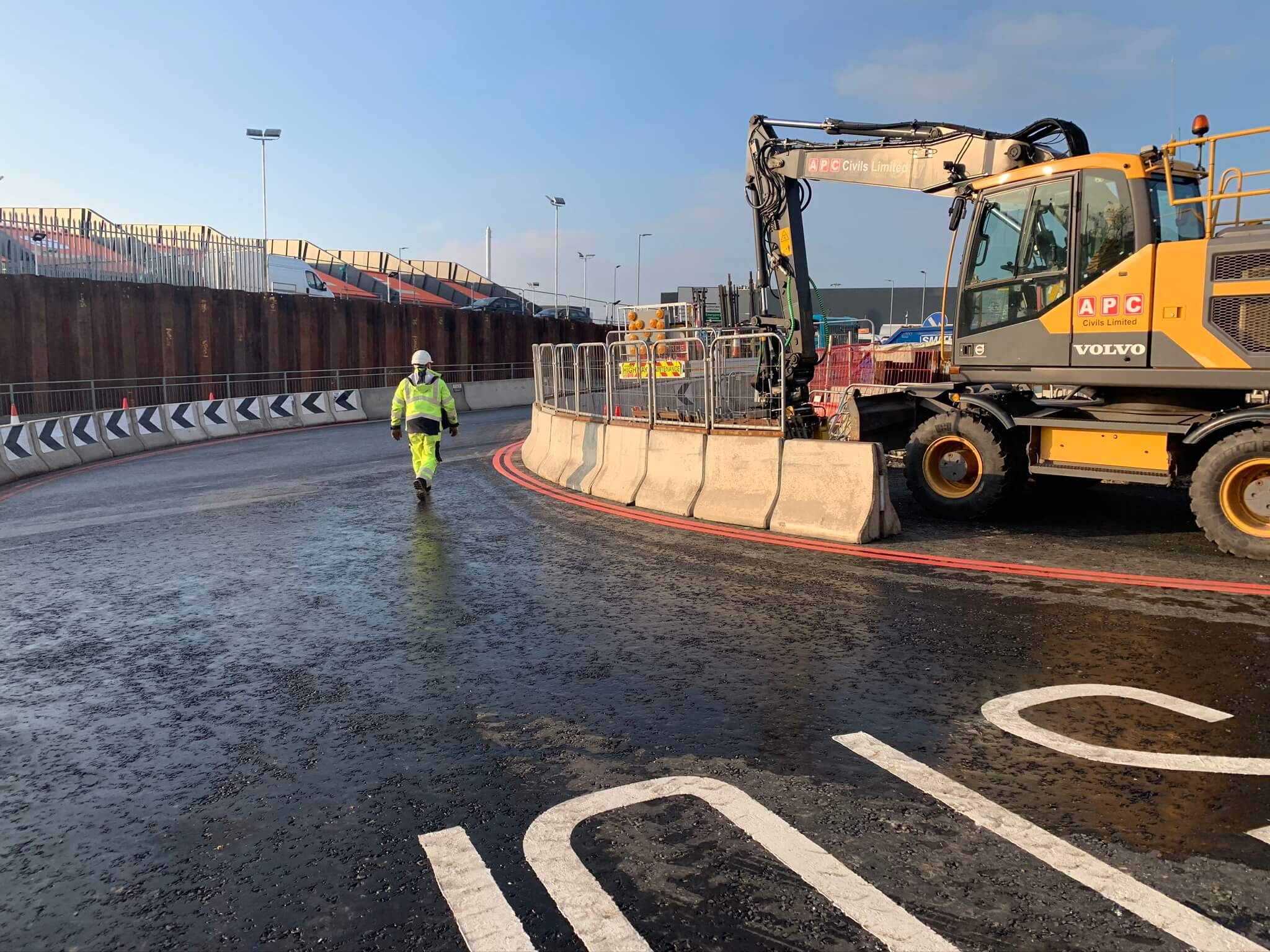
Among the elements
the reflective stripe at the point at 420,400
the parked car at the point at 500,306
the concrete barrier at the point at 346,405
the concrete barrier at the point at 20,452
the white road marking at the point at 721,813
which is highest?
the parked car at the point at 500,306

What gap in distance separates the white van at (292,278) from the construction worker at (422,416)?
925 inches

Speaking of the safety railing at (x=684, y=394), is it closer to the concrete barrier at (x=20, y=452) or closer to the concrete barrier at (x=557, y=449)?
the concrete barrier at (x=557, y=449)

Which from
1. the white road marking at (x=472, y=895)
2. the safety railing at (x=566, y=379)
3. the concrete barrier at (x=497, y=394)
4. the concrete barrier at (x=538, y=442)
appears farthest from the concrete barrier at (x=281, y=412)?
the white road marking at (x=472, y=895)

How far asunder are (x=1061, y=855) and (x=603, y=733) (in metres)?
2.13

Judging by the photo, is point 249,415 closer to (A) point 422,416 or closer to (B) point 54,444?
(B) point 54,444

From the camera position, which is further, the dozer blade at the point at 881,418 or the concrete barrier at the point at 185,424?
the concrete barrier at the point at 185,424

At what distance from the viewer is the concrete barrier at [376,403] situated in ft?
99.2

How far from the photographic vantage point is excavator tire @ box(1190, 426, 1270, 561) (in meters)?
8.27

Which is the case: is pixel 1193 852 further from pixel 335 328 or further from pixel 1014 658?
pixel 335 328

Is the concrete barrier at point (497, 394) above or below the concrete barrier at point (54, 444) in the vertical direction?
above

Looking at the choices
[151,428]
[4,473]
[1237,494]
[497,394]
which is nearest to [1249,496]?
[1237,494]

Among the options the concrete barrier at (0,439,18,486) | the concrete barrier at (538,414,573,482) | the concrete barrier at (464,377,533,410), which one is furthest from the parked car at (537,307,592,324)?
the concrete barrier at (538,414,573,482)

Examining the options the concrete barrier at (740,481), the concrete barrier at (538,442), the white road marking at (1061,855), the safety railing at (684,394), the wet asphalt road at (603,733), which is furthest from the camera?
the concrete barrier at (538,442)

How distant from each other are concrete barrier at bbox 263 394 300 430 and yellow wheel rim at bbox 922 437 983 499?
66.4 feet
